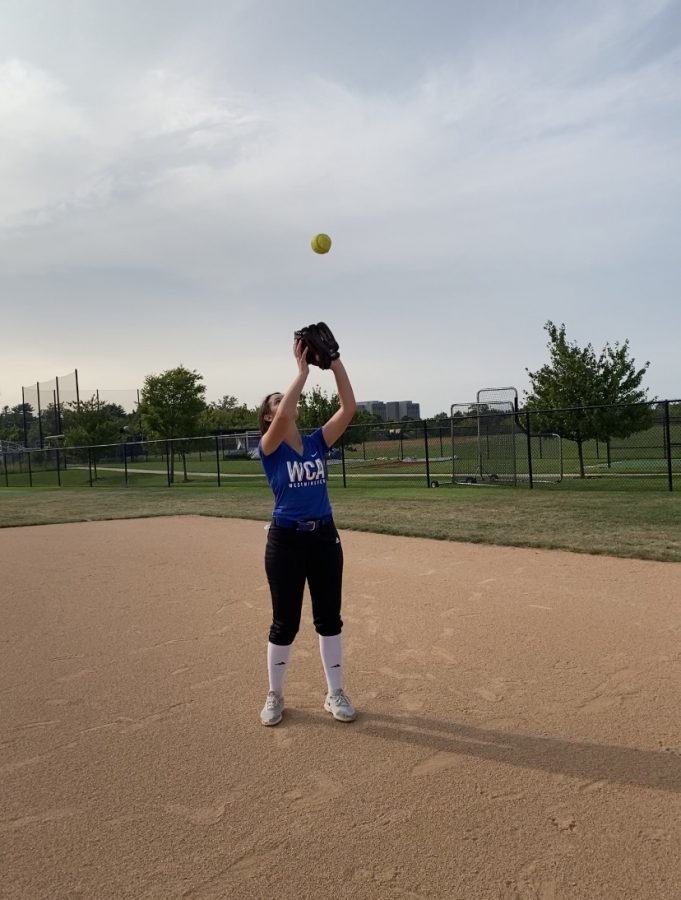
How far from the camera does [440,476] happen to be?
22.0 meters

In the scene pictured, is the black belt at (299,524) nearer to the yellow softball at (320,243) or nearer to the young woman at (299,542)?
the young woman at (299,542)

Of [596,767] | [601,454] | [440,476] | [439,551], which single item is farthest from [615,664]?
[601,454]

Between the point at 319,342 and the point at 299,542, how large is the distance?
1139 millimetres

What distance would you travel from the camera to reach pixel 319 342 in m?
3.72

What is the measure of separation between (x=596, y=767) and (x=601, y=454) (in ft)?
107

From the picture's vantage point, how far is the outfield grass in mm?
9070

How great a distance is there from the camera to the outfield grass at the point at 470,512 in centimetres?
907

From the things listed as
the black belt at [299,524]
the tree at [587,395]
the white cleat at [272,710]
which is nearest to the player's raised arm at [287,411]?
the black belt at [299,524]

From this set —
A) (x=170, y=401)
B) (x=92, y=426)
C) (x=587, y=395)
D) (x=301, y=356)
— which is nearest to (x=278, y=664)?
(x=301, y=356)

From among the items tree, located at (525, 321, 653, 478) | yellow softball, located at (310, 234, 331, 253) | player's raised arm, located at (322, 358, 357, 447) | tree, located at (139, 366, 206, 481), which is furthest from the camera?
tree, located at (139, 366, 206, 481)

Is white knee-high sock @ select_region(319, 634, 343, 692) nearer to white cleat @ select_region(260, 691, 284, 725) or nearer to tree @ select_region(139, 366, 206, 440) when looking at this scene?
white cleat @ select_region(260, 691, 284, 725)

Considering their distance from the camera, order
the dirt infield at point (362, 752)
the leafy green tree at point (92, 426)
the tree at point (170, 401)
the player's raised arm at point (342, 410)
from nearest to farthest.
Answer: the dirt infield at point (362, 752) < the player's raised arm at point (342, 410) < the tree at point (170, 401) < the leafy green tree at point (92, 426)

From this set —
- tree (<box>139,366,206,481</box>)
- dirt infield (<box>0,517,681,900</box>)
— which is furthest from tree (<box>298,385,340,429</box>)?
dirt infield (<box>0,517,681,900</box>)

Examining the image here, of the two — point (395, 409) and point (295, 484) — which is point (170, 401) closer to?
point (295, 484)
